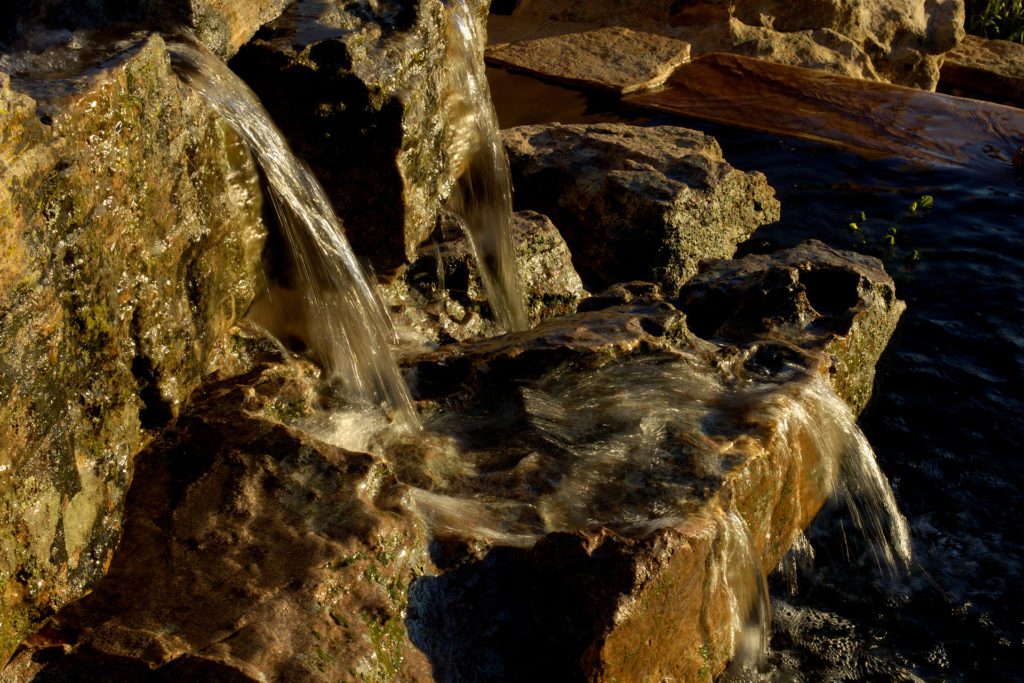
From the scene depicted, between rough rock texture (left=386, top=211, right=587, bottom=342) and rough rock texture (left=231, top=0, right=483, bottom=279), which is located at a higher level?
rough rock texture (left=231, top=0, right=483, bottom=279)

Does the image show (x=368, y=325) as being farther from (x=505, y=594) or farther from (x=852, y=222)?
(x=852, y=222)

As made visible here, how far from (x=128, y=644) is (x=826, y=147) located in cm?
739

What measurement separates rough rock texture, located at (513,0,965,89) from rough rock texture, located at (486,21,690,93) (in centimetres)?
61

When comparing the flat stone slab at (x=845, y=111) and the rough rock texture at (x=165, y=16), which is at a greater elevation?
the rough rock texture at (x=165, y=16)

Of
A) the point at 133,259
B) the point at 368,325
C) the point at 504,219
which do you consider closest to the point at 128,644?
the point at 133,259

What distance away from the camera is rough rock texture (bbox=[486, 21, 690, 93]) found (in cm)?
945

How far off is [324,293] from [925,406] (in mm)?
3428

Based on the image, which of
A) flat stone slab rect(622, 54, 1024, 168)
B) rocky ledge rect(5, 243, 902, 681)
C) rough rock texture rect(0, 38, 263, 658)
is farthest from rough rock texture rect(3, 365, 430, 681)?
flat stone slab rect(622, 54, 1024, 168)

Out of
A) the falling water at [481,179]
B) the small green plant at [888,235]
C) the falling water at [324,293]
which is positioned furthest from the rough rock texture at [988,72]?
the falling water at [324,293]

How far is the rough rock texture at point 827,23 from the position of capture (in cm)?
1060

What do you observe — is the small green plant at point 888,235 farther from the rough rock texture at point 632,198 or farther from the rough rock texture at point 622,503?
the rough rock texture at point 622,503

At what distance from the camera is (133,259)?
315 cm

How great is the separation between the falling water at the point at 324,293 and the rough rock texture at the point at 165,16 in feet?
0.75

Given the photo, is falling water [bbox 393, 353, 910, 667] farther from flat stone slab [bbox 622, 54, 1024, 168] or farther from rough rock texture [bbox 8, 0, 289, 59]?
flat stone slab [bbox 622, 54, 1024, 168]
